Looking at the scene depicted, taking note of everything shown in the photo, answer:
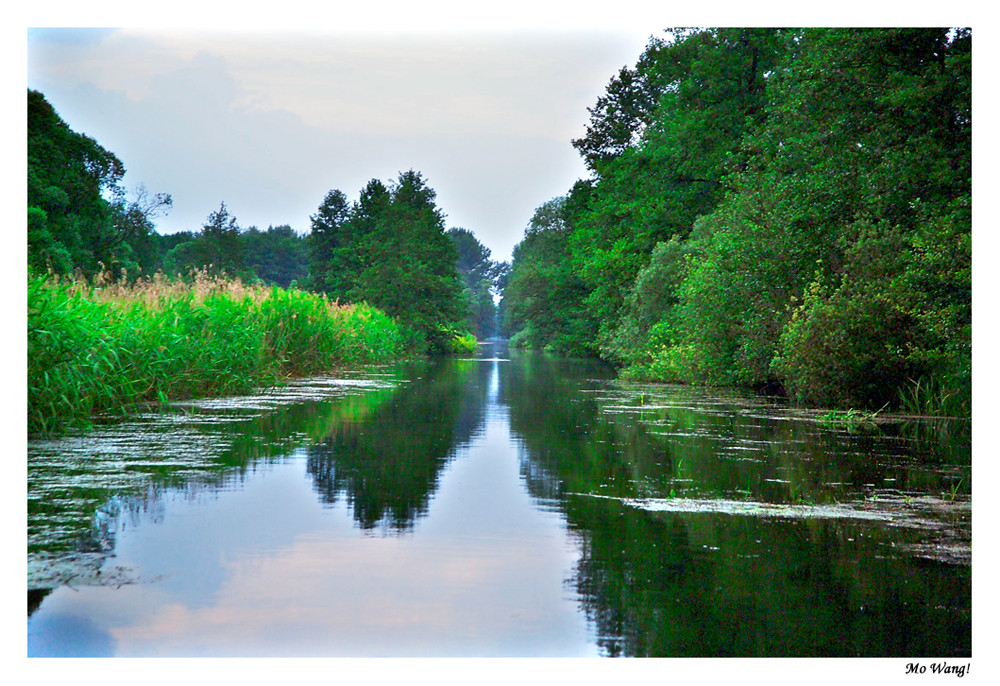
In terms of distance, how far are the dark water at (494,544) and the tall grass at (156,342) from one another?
0.76 metres

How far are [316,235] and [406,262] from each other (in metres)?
23.3

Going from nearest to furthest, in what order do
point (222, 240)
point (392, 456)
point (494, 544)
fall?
point (494, 544), point (392, 456), point (222, 240)

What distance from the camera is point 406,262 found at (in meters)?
46.2

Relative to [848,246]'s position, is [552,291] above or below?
above

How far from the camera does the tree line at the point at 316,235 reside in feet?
107

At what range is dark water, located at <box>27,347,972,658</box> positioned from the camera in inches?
145

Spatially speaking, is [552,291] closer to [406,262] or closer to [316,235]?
[406,262]

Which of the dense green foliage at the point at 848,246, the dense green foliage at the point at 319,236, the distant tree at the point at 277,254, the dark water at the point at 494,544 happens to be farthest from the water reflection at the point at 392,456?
the distant tree at the point at 277,254

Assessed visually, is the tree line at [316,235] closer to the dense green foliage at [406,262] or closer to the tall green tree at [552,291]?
the dense green foliage at [406,262]

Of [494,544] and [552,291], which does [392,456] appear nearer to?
[494,544]

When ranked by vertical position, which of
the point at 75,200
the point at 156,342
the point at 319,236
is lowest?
the point at 156,342

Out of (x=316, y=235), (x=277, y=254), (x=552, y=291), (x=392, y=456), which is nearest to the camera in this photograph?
(x=392, y=456)

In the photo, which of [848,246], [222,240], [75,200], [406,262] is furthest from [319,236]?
[848,246]

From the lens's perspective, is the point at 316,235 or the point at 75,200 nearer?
the point at 75,200
